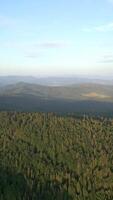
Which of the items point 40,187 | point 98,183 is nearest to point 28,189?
point 40,187

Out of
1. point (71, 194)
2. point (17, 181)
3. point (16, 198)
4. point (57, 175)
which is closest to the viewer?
point (16, 198)

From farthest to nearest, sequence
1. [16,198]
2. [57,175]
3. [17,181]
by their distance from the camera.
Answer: [57,175]
[17,181]
[16,198]

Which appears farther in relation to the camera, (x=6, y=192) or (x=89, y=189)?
(x=89, y=189)

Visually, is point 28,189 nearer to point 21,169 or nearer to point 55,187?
point 55,187

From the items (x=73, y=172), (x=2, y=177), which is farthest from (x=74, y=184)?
(x=2, y=177)

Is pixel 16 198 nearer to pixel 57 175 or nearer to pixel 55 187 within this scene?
pixel 55 187

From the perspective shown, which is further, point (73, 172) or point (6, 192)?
point (73, 172)

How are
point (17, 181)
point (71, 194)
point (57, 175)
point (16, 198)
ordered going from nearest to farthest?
point (16, 198) → point (71, 194) → point (17, 181) → point (57, 175)

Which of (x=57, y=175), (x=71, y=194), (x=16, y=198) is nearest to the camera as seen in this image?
(x=16, y=198)

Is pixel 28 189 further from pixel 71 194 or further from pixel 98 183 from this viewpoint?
pixel 98 183
